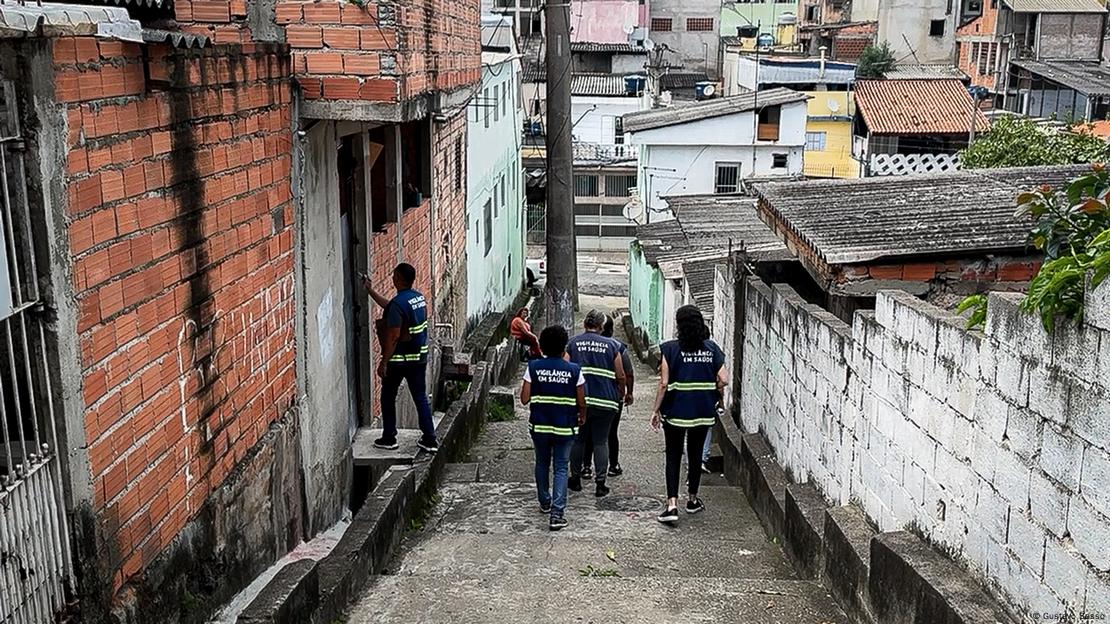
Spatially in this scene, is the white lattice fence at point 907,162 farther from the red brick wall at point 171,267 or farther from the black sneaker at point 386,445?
the red brick wall at point 171,267

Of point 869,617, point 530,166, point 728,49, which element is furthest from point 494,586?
point 728,49

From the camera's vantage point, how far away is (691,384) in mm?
7809

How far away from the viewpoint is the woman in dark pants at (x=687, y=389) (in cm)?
778

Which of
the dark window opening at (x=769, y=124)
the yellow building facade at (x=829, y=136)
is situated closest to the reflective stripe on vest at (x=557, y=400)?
the dark window opening at (x=769, y=124)

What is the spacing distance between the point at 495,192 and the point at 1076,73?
23398 mm

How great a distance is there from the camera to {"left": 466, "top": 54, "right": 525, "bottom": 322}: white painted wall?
61.2ft

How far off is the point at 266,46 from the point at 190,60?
1108 mm

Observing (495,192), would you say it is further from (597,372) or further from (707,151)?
(597,372)

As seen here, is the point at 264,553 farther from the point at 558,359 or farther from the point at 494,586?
the point at 558,359

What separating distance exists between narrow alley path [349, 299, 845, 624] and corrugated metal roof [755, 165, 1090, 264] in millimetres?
2279

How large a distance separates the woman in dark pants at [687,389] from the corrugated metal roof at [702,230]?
31.0ft

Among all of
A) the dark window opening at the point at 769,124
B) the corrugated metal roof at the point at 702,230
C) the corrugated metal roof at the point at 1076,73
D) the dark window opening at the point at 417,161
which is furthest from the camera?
the dark window opening at the point at 769,124

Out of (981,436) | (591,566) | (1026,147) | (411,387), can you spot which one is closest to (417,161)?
(411,387)

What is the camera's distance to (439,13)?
8.23m
